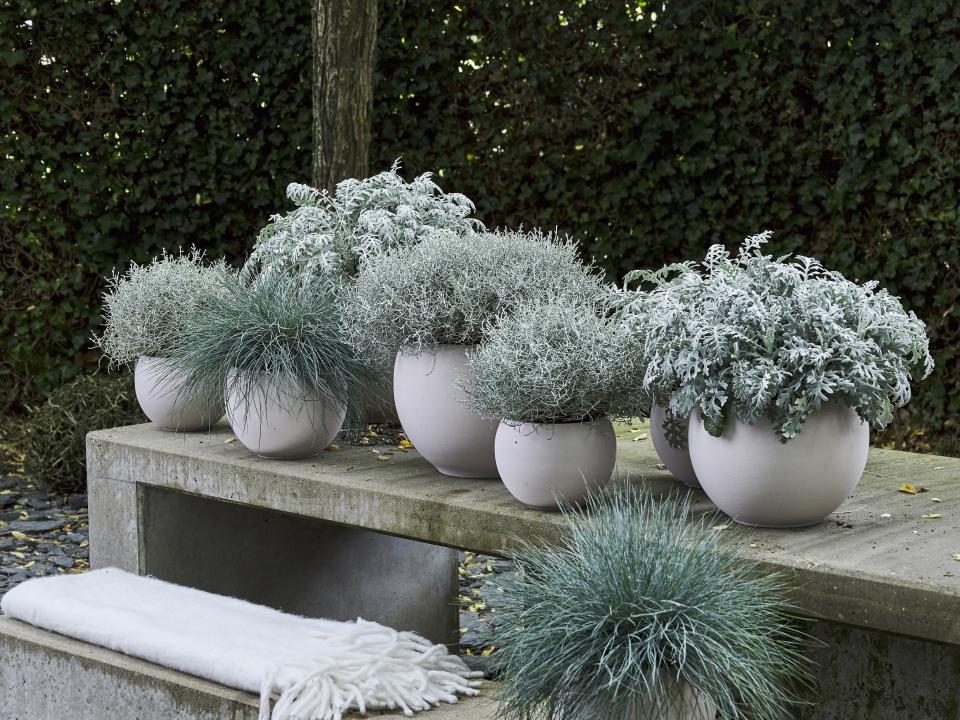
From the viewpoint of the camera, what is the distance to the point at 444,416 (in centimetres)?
234

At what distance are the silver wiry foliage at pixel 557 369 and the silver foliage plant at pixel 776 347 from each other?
57mm

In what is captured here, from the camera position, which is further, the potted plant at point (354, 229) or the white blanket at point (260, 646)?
the potted plant at point (354, 229)

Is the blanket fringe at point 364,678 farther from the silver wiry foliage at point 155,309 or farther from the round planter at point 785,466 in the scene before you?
the silver wiry foliage at point 155,309

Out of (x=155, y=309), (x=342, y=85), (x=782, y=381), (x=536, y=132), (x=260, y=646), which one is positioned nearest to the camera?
(x=782, y=381)

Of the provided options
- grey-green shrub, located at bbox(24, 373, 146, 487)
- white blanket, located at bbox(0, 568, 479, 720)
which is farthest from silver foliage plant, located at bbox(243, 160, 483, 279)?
grey-green shrub, located at bbox(24, 373, 146, 487)

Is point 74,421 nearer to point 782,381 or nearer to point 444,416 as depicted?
point 444,416

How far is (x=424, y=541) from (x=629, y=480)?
0.42 m

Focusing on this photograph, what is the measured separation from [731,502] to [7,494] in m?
3.80

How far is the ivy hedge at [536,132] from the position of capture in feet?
15.6

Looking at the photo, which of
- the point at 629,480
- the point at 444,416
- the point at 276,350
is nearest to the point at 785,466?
the point at 629,480

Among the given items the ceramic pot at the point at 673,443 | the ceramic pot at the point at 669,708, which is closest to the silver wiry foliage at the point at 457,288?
the ceramic pot at the point at 673,443

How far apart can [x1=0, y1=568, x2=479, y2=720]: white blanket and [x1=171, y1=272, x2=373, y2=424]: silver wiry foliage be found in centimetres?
45

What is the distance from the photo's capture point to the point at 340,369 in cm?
255

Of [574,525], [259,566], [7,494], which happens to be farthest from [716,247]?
[7,494]
